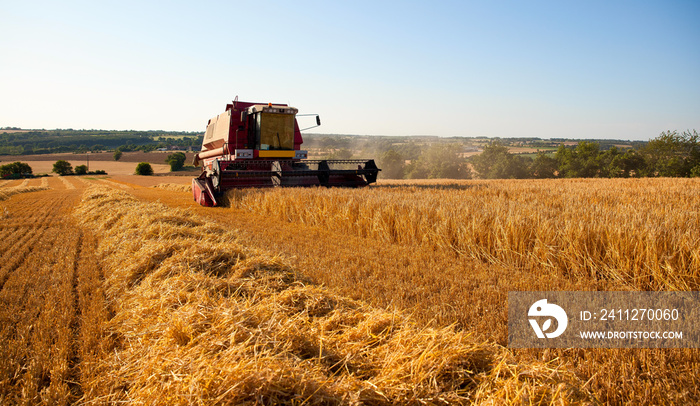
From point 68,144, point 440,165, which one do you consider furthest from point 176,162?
point 68,144

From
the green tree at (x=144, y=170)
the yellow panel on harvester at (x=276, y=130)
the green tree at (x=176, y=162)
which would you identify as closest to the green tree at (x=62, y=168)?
the green tree at (x=144, y=170)

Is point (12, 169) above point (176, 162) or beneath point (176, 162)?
beneath

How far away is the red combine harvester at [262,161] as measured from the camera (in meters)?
11.2

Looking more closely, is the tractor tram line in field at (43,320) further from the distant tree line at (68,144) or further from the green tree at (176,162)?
the distant tree line at (68,144)

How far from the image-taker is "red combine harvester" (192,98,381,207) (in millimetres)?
11188

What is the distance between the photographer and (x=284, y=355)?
6.50ft

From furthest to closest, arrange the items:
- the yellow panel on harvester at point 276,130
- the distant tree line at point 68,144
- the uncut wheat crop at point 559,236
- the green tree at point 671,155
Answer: the distant tree line at point 68,144, the green tree at point 671,155, the yellow panel on harvester at point 276,130, the uncut wheat crop at point 559,236

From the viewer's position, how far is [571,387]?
179cm

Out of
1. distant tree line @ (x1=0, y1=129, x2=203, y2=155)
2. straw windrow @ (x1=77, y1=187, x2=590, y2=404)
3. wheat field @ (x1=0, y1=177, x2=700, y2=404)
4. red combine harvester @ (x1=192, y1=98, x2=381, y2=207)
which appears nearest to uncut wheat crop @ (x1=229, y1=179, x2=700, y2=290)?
wheat field @ (x1=0, y1=177, x2=700, y2=404)

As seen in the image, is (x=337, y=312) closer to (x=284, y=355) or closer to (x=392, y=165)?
(x=284, y=355)

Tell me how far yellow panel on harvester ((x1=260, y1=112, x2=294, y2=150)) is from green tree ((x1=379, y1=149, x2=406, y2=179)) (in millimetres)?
44094

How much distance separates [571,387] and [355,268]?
255 cm

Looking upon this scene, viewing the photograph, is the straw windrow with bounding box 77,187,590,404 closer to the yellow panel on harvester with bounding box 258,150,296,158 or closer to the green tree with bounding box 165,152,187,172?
the yellow panel on harvester with bounding box 258,150,296,158

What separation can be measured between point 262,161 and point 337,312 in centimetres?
1002
